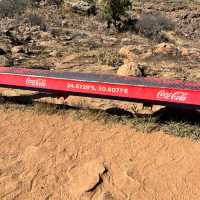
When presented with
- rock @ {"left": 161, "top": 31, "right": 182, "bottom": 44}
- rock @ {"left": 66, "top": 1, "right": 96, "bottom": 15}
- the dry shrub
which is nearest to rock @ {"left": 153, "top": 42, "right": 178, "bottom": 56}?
the dry shrub

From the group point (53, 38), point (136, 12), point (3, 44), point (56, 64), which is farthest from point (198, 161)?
point (136, 12)

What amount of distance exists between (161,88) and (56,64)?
16.6 ft

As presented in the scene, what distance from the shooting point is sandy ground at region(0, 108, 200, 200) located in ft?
16.0

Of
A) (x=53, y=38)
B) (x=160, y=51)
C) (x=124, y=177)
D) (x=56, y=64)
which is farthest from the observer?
(x=53, y=38)

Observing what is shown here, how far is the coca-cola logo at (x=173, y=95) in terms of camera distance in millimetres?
6105

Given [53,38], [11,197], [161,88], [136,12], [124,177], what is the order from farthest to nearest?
1. [136,12]
2. [53,38]
3. [161,88]
4. [124,177]
5. [11,197]

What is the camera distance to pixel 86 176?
A: 5.14m

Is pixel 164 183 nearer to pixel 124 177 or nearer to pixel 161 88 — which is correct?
pixel 124 177

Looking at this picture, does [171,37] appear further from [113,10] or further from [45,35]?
[45,35]

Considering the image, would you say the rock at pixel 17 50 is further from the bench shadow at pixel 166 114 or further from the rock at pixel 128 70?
the bench shadow at pixel 166 114

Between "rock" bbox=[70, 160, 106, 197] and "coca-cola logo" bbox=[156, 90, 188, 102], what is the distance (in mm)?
1630

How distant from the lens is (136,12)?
87.1 ft

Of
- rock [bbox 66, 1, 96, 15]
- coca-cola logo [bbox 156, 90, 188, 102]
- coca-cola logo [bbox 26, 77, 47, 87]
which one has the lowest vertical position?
rock [bbox 66, 1, 96, 15]

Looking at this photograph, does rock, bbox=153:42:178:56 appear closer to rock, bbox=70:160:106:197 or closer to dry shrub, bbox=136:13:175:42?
dry shrub, bbox=136:13:175:42
